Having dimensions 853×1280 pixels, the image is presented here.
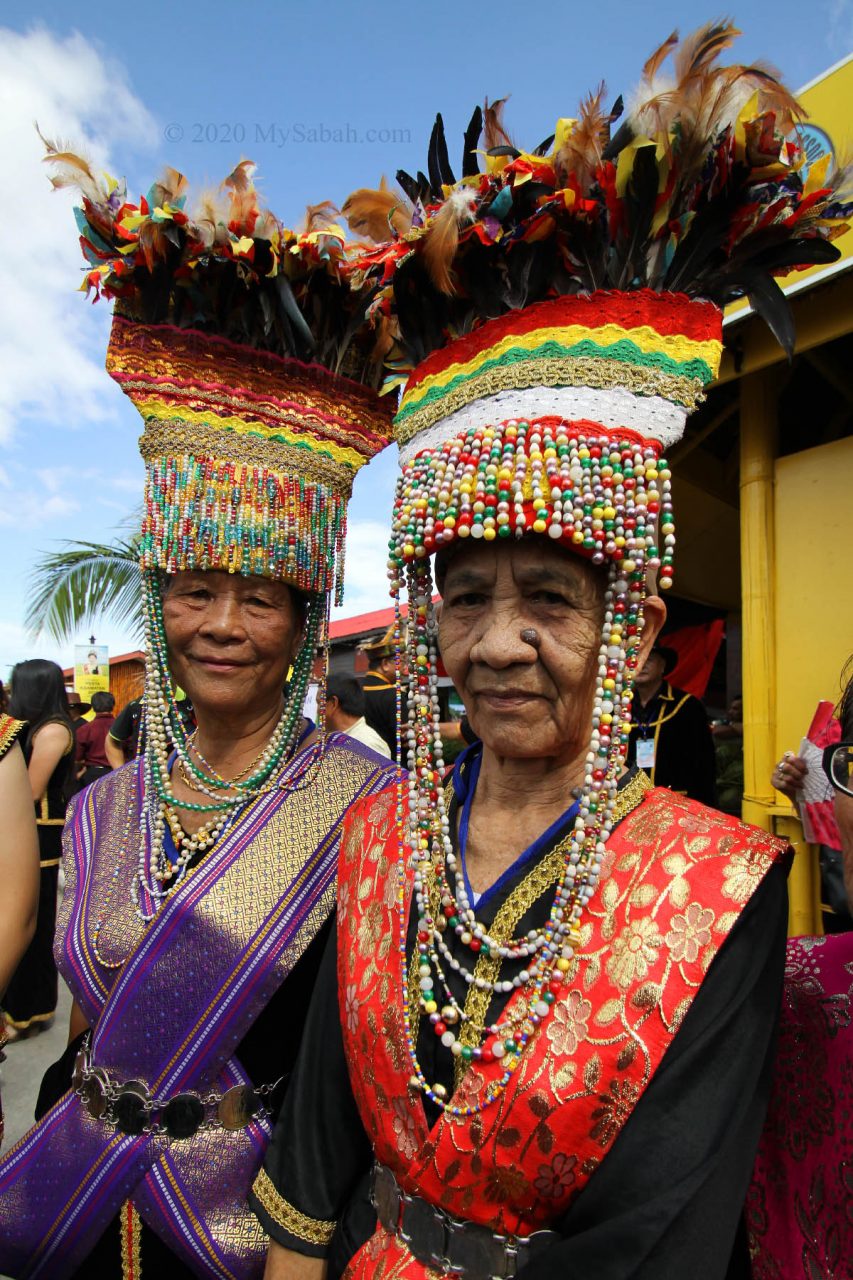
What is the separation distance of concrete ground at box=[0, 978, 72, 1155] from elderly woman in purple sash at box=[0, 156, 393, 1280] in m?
2.23

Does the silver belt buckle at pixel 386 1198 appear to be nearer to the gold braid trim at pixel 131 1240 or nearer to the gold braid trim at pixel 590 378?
the gold braid trim at pixel 131 1240

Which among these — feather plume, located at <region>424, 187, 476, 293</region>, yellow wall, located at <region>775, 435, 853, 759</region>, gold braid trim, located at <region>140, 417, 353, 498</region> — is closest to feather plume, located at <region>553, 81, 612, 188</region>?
feather plume, located at <region>424, 187, 476, 293</region>

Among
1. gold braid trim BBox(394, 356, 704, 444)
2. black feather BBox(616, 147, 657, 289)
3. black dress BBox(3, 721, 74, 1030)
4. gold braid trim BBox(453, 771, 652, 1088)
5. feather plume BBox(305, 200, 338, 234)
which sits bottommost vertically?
black dress BBox(3, 721, 74, 1030)

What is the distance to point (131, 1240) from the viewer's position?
1673mm

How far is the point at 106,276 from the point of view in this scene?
1916 millimetres

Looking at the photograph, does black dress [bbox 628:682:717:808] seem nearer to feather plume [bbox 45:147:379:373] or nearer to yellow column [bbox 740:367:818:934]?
yellow column [bbox 740:367:818:934]

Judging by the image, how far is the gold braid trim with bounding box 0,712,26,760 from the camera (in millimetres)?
2051

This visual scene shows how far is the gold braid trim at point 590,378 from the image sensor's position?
1.29 meters

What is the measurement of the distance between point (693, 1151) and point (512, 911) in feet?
1.36

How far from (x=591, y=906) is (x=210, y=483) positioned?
1.32 meters

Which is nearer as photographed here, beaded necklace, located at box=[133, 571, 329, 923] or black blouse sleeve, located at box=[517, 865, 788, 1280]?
black blouse sleeve, located at box=[517, 865, 788, 1280]

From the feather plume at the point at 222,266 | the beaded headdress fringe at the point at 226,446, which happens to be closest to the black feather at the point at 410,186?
the feather plume at the point at 222,266

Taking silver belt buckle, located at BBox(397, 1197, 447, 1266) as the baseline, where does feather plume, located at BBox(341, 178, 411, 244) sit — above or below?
above

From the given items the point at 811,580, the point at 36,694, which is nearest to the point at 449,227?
the point at 811,580
